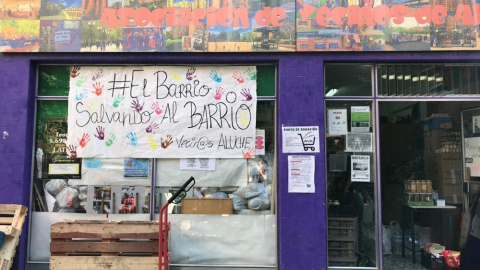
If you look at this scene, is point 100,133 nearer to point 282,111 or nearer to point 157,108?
point 157,108

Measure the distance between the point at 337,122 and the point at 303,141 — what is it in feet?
2.26

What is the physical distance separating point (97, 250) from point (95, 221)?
435mm

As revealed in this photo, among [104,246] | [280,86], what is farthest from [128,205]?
[280,86]

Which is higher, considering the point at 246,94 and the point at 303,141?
the point at 246,94

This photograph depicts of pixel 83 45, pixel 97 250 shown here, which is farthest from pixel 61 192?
pixel 83 45

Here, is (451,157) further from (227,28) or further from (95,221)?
(95,221)

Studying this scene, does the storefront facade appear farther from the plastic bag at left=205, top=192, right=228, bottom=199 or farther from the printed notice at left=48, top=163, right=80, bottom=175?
the plastic bag at left=205, top=192, right=228, bottom=199

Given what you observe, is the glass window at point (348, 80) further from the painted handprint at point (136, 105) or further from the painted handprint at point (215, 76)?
the painted handprint at point (136, 105)

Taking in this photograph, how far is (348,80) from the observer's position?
20.7 feet

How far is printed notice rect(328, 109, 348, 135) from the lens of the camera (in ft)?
20.6

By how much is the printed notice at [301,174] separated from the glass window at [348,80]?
113 centimetres

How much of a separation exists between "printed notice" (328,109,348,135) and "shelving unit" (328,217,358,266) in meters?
1.37

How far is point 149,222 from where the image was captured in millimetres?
5859

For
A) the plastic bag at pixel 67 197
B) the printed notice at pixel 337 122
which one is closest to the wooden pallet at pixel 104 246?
the plastic bag at pixel 67 197
